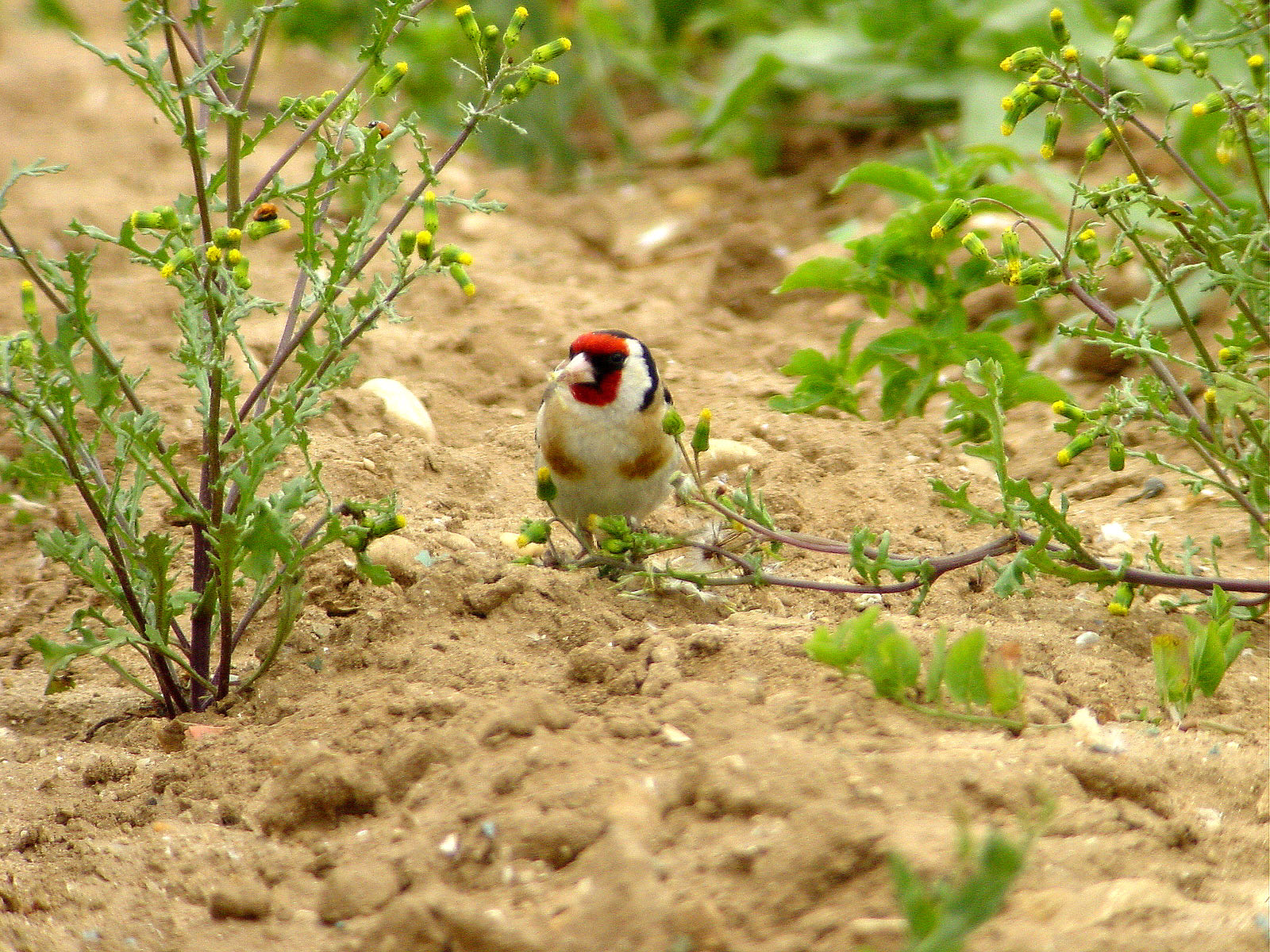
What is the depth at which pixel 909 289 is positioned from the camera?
149 inches

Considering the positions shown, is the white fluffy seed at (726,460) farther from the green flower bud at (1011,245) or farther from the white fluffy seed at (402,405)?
the green flower bud at (1011,245)

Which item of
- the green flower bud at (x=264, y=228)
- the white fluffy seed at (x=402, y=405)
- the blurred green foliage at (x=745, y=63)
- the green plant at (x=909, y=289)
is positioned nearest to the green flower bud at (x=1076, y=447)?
the green plant at (x=909, y=289)

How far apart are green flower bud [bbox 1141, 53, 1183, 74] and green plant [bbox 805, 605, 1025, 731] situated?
1.18 meters

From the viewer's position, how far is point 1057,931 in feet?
5.64

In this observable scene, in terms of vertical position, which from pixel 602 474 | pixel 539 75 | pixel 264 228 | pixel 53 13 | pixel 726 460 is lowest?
pixel 726 460

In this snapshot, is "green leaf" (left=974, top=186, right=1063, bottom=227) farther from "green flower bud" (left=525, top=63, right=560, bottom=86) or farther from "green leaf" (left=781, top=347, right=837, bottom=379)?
"green flower bud" (left=525, top=63, right=560, bottom=86)

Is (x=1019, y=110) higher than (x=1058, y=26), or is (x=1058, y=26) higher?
(x=1058, y=26)

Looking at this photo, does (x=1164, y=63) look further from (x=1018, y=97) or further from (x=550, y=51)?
(x=550, y=51)

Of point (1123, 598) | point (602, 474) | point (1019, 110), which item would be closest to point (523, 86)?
point (1019, 110)

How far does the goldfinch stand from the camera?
334 cm

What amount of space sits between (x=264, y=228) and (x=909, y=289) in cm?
201

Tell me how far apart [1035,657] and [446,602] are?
1284mm

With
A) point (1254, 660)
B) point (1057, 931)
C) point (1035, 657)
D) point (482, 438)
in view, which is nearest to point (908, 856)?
point (1057, 931)

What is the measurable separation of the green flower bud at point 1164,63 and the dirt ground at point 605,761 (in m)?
1.16
